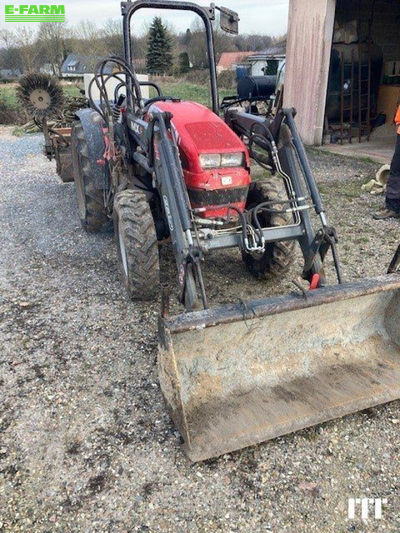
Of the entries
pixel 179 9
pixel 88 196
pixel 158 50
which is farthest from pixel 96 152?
pixel 158 50

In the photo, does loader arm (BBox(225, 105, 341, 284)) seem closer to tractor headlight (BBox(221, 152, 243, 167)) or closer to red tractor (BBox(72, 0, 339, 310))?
red tractor (BBox(72, 0, 339, 310))

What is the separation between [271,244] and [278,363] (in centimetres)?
135

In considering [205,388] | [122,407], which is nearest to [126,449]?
[122,407]

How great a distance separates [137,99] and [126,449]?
2777 millimetres

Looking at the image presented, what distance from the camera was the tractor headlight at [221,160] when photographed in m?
3.24

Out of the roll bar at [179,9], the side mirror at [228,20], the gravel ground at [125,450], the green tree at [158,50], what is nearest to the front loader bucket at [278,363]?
the gravel ground at [125,450]

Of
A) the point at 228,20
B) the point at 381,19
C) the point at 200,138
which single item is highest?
the point at 381,19

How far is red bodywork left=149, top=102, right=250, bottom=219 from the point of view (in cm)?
324

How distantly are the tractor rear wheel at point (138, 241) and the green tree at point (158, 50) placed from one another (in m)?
34.3

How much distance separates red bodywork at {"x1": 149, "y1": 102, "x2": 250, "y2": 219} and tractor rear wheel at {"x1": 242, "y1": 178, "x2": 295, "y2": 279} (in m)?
0.36

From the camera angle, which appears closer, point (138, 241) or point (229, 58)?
point (138, 241)

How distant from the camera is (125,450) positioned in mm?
2467

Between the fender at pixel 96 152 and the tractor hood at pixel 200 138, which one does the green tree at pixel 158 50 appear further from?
the tractor hood at pixel 200 138

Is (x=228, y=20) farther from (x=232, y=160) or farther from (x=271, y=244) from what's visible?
(x=271, y=244)
